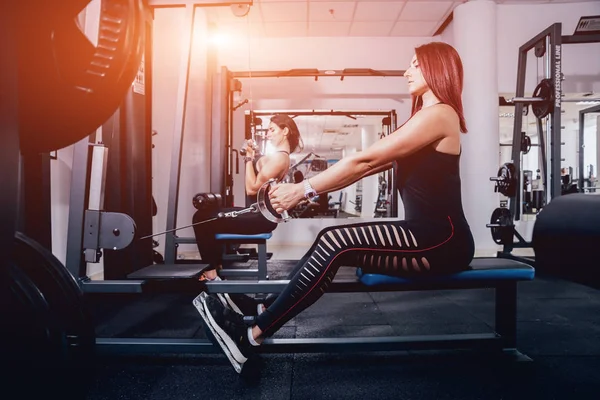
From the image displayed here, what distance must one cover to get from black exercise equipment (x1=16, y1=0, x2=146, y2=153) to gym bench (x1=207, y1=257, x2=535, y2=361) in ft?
3.28

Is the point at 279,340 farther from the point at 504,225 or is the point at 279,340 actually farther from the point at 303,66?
the point at 303,66

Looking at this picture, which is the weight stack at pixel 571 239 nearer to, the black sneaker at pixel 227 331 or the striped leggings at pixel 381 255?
the striped leggings at pixel 381 255

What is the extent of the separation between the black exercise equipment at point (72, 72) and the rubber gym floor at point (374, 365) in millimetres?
1065

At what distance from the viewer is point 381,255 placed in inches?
51.9

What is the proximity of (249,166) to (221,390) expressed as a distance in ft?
6.45

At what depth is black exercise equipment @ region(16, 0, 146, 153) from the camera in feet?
1.80

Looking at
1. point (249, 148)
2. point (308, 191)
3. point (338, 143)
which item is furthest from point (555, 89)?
point (338, 143)

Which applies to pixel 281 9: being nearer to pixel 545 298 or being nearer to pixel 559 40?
pixel 559 40

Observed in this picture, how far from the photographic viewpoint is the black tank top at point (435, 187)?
1.31 meters

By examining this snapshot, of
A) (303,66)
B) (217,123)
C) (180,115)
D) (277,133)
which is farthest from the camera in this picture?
(303,66)

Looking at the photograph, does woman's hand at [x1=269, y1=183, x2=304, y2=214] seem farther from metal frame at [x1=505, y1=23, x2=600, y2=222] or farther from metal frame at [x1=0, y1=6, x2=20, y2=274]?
metal frame at [x1=505, y1=23, x2=600, y2=222]

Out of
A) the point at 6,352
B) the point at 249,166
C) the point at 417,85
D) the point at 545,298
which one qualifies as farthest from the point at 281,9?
the point at 6,352

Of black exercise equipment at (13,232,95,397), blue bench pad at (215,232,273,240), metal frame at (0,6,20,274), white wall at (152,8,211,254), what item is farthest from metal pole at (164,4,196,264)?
metal frame at (0,6,20,274)

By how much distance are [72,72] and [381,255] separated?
3.39 feet
